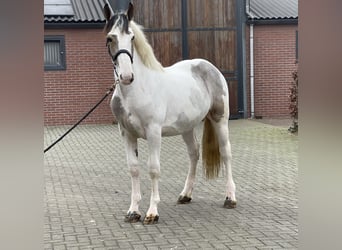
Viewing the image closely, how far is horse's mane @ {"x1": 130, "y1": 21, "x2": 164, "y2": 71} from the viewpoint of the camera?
469 cm

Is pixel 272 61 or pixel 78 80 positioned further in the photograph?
pixel 272 61

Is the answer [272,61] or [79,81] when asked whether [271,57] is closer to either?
[272,61]

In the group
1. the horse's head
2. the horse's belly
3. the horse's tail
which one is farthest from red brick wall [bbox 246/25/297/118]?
the horse's head

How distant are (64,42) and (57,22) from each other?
0.61 m

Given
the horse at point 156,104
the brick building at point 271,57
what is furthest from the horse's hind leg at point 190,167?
the brick building at point 271,57

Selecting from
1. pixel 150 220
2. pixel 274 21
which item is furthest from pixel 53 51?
pixel 150 220

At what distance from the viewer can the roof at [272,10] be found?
1532 cm

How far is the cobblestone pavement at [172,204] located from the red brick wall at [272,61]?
518cm

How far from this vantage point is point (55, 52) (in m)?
14.5

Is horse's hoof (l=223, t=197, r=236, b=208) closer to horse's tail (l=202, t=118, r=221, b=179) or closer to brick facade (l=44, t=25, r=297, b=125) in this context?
horse's tail (l=202, t=118, r=221, b=179)

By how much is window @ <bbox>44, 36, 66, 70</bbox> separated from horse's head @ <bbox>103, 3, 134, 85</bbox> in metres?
10.3

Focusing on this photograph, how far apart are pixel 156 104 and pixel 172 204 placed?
1.48 m

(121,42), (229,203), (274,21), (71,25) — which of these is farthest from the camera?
(274,21)
